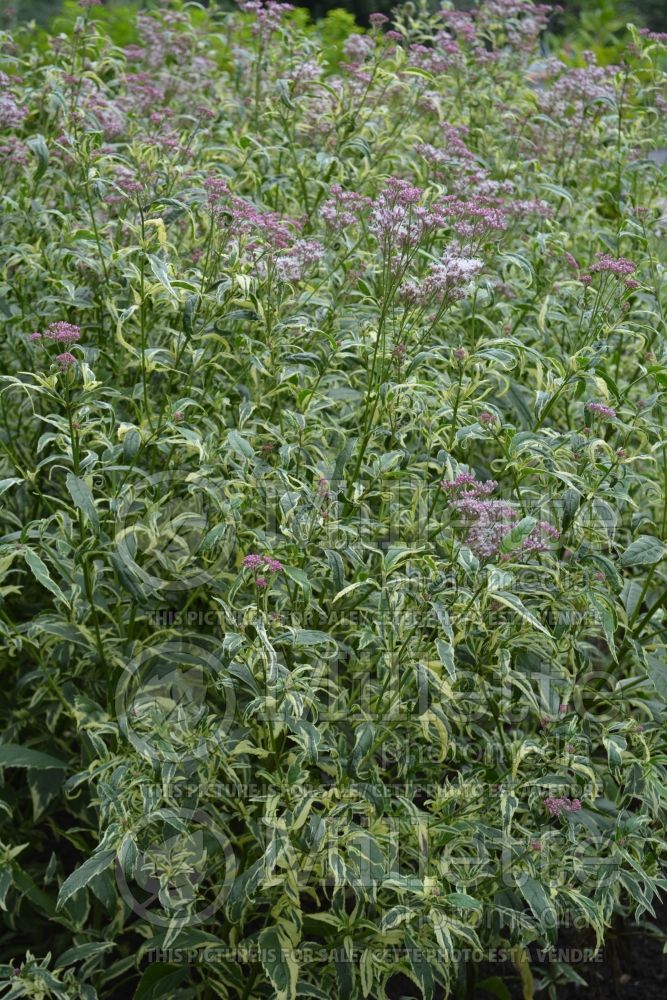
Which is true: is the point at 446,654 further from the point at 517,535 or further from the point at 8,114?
the point at 8,114

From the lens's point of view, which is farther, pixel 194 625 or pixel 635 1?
pixel 635 1

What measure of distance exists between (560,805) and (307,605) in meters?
0.69

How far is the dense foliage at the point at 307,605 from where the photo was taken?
238 cm

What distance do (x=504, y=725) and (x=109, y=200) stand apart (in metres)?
1.84

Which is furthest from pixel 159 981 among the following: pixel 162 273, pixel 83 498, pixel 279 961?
pixel 162 273

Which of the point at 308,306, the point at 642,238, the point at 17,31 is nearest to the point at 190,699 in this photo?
the point at 308,306

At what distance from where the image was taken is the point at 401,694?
2445 mm

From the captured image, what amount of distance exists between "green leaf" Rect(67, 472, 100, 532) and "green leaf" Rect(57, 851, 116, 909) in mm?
675

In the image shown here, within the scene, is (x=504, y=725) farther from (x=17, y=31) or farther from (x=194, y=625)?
(x=17, y=31)

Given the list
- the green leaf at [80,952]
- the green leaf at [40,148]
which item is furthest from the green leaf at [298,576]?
the green leaf at [40,148]

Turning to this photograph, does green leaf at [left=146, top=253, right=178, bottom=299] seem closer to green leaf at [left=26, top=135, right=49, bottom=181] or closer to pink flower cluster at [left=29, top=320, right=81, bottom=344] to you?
pink flower cluster at [left=29, top=320, right=81, bottom=344]

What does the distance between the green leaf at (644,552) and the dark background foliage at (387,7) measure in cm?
1248

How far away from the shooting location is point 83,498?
2.32 m

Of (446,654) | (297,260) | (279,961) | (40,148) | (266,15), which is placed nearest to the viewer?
(446,654)
